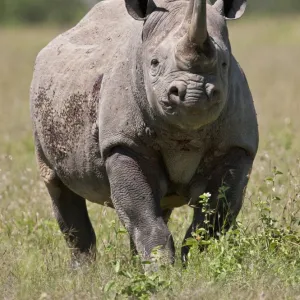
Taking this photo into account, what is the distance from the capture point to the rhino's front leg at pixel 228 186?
7.30 meters

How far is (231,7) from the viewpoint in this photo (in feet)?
24.0

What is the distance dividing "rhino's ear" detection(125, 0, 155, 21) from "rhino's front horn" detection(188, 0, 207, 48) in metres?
0.70

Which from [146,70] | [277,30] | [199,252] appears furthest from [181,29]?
[277,30]

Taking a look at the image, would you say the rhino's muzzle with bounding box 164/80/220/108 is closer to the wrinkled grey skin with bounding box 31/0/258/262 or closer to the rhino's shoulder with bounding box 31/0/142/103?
the wrinkled grey skin with bounding box 31/0/258/262

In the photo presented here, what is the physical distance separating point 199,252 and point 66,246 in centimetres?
216

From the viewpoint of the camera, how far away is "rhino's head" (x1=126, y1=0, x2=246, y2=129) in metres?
6.52

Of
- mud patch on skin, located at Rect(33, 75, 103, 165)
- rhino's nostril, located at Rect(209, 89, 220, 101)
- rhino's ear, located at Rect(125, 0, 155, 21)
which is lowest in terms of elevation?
mud patch on skin, located at Rect(33, 75, 103, 165)

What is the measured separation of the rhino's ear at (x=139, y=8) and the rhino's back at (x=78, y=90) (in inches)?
11.0

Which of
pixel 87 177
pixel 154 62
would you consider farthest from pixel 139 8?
pixel 87 177

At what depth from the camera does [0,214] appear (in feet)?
29.0

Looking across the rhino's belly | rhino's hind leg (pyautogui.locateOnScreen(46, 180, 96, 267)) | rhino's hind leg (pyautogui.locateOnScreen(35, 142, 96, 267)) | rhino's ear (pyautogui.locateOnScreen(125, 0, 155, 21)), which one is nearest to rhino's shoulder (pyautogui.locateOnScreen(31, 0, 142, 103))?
rhino's ear (pyautogui.locateOnScreen(125, 0, 155, 21))

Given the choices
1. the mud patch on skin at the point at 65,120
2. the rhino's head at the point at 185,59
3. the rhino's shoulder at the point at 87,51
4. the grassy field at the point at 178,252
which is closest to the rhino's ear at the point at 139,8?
the rhino's head at the point at 185,59

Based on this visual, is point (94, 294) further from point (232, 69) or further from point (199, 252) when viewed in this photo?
point (232, 69)

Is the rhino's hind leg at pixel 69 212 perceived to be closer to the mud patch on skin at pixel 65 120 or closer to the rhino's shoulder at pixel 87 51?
the mud patch on skin at pixel 65 120
